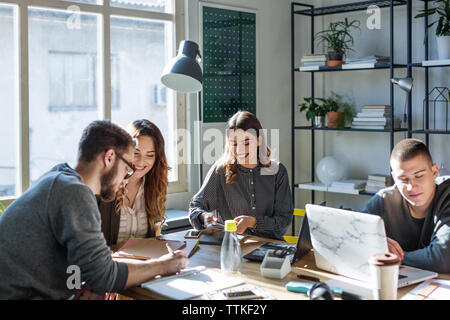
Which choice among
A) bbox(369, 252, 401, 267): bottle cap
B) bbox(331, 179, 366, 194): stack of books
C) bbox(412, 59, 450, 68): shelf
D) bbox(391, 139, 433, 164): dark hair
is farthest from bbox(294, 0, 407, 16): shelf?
bbox(369, 252, 401, 267): bottle cap

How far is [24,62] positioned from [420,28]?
2.70 metres

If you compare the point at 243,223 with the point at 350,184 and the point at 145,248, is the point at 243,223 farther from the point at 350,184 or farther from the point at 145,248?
the point at 350,184

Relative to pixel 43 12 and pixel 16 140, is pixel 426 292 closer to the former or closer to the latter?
pixel 16 140

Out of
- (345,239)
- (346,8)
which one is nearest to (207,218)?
(345,239)

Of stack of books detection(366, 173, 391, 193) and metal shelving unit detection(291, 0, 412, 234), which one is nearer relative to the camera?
metal shelving unit detection(291, 0, 412, 234)

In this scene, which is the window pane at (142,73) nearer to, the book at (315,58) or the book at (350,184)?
the book at (315,58)

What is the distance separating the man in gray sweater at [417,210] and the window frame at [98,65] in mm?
1959

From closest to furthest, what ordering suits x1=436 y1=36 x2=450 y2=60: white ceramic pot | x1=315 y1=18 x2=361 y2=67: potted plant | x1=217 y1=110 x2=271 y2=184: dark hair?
x1=217 y1=110 x2=271 y2=184: dark hair → x1=436 y1=36 x2=450 y2=60: white ceramic pot → x1=315 y1=18 x2=361 y2=67: potted plant

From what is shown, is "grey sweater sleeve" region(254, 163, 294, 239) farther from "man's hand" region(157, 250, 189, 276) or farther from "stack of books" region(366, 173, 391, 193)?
"stack of books" region(366, 173, 391, 193)

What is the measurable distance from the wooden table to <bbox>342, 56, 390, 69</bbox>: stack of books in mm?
1969

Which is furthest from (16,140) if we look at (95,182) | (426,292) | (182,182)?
(426,292)

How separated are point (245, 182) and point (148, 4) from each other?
160cm

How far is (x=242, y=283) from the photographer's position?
72.6 inches

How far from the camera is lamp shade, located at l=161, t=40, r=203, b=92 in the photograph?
109 inches
